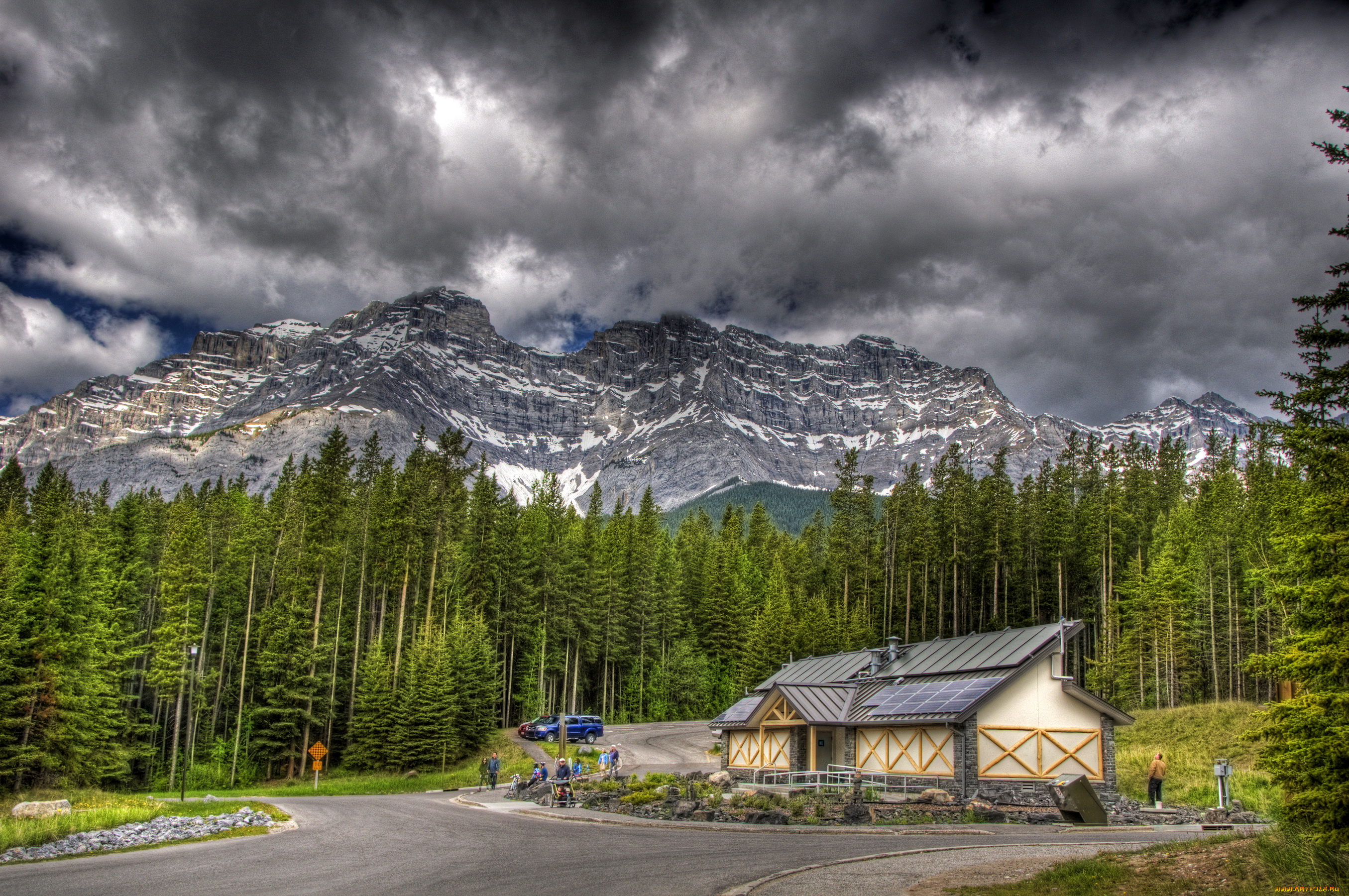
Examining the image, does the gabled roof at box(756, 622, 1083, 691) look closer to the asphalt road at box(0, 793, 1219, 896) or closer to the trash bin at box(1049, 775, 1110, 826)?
the trash bin at box(1049, 775, 1110, 826)

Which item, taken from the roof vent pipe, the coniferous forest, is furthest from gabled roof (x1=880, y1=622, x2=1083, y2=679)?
the coniferous forest

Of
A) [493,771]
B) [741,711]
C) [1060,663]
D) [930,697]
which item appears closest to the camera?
[1060,663]

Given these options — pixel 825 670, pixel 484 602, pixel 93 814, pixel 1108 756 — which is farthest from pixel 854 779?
pixel 484 602

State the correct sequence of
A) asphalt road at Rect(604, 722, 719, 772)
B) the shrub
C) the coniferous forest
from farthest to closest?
1. the coniferous forest
2. asphalt road at Rect(604, 722, 719, 772)
3. the shrub

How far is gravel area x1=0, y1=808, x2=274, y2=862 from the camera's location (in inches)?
651

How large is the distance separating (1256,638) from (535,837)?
145 ft

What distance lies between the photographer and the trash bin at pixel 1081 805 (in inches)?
826

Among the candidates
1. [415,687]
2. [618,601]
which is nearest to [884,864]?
[415,687]

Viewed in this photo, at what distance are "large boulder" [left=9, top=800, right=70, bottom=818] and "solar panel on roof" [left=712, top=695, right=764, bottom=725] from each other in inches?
984

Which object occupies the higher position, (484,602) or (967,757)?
(484,602)

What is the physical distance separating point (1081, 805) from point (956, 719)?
632 centimetres

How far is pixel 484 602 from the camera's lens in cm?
5344

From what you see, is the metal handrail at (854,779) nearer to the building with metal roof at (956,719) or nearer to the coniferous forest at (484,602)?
the building with metal roof at (956,719)

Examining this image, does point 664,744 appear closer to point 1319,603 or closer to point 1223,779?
point 1223,779
